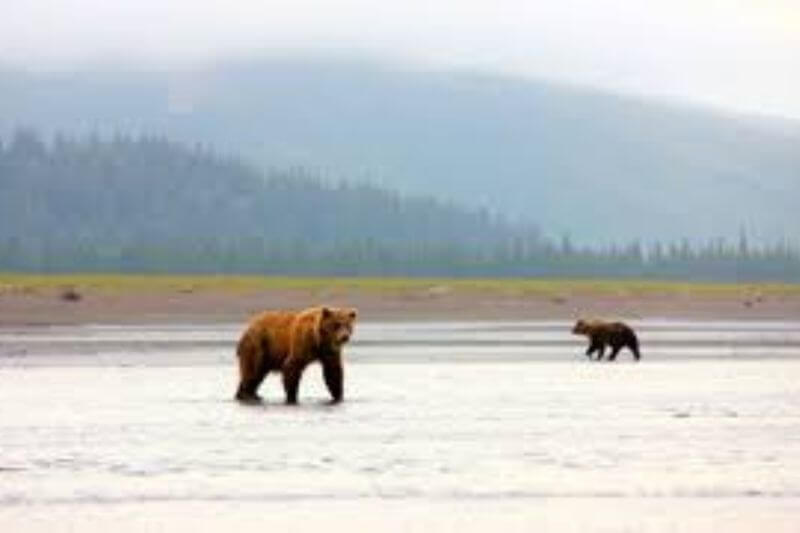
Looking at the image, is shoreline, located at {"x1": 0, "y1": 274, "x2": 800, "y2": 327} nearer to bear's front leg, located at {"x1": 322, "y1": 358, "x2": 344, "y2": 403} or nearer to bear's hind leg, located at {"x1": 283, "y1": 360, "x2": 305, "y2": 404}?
bear's hind leg, located at {"x1": 283, "y1": 360, "x2": 305, "y2": 404}

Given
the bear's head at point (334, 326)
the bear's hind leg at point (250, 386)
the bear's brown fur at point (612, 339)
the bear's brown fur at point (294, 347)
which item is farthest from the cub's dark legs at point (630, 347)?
the bear's head at point (334, 326)

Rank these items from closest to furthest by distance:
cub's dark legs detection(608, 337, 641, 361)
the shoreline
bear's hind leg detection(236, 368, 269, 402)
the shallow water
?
the shallow water → bear's hind leg detection(236, 368, 269, 402) → cub's dark legs detection(608, 337, 641, 361) → the shoreline

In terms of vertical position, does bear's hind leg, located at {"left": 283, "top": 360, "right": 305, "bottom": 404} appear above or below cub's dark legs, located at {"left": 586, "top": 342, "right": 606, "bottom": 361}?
above

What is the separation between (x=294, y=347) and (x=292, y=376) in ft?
1.29

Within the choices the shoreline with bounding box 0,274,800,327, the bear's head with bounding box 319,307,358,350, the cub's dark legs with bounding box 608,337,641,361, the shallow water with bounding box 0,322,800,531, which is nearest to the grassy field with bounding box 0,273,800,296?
the shoreline with bounding box 0,274,800,327

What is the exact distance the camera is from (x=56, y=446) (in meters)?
22.3

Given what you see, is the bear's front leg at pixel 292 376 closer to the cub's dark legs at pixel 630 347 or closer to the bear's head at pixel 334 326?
the bear's head at pixel 334 326

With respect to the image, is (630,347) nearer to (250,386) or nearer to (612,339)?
(612,339)

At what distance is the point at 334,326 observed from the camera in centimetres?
2912

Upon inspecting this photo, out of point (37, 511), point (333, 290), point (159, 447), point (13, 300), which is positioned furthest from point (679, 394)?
point (333, 290)

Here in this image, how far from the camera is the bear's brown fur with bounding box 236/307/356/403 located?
95.7 feet

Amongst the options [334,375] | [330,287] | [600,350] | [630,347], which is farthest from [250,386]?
[330,287]

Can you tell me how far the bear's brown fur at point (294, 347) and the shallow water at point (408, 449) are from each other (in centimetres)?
50

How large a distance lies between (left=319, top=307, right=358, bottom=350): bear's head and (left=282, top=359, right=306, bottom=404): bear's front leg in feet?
1.98
